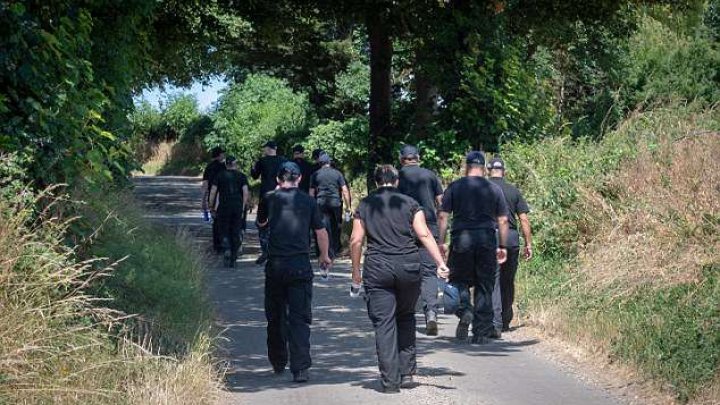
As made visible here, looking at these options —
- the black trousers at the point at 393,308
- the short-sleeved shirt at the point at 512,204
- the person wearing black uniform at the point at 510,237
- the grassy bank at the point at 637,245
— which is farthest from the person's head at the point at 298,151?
the black trousers at the point at 393,308

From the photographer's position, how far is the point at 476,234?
1248 cm

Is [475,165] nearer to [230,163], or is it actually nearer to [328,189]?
[328,189]

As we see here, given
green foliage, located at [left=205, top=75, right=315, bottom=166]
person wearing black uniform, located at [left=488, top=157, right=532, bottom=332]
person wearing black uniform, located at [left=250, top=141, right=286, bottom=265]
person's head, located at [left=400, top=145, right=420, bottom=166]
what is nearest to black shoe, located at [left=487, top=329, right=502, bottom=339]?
person wearing black uniform, located at [left=488, top=157, right=532, bottom=332]

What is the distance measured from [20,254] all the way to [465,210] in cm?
553

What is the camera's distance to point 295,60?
3756cm

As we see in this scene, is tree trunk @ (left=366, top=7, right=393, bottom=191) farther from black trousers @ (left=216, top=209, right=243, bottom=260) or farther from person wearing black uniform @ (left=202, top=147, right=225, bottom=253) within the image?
black trousers @ (left=216, top=209, right=243, bottom=260)

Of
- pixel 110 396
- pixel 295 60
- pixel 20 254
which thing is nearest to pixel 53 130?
pixel 20 254

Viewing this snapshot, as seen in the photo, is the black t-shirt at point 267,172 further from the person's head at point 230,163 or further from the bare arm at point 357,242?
the bare arm at point 357,242

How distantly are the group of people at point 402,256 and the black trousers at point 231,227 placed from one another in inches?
255

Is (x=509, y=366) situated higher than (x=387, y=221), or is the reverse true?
(x=387, y=221)

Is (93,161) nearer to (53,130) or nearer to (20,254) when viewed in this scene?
(53,130)

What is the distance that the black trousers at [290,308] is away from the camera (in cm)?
1063

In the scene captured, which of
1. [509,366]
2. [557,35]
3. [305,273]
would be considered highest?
[557,35]

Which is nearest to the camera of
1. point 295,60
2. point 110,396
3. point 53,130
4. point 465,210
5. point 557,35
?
point 110,396
